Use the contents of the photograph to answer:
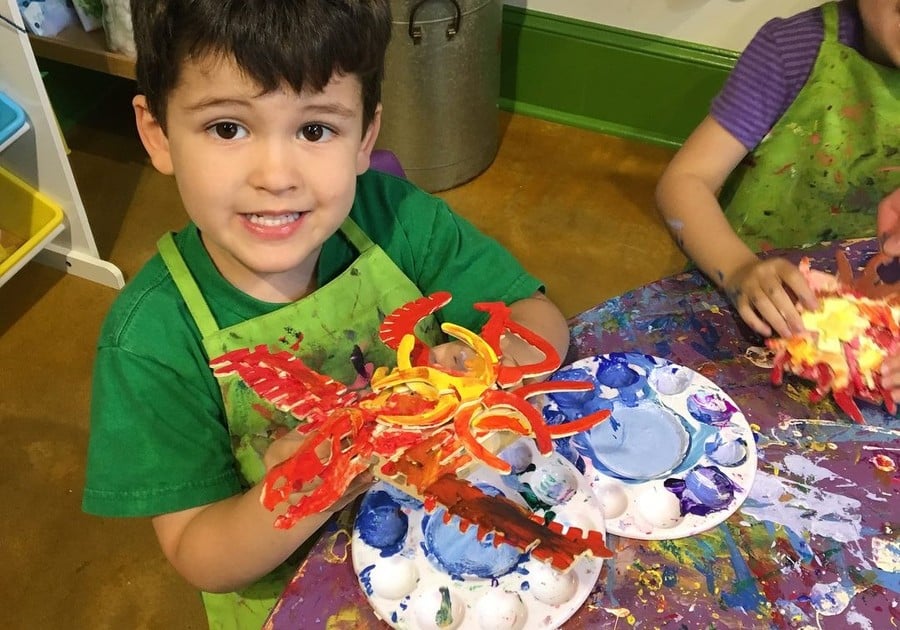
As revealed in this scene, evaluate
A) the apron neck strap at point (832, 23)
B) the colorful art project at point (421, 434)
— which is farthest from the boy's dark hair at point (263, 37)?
the apron neck strap at point (832, 23)

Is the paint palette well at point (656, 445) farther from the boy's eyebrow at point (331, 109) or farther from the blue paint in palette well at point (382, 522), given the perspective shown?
the boy's eyebrow at point (331, 109)

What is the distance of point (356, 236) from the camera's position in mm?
935

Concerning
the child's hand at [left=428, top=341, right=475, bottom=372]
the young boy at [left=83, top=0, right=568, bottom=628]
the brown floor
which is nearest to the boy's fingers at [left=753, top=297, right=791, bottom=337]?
the young boy at [left=83, top=0, right=568, bottom=628]

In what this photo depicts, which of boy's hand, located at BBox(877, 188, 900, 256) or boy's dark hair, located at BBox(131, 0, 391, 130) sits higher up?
boy's dark hair, located at BBox(131, 0, 391, 130)

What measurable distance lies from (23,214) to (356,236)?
1.32m

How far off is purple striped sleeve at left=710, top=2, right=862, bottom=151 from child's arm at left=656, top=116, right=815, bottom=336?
3cm

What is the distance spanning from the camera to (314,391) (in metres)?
0.70

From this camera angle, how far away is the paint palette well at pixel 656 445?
0.77m

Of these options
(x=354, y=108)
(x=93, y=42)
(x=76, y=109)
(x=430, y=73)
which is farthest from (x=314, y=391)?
(x=76, y=109)

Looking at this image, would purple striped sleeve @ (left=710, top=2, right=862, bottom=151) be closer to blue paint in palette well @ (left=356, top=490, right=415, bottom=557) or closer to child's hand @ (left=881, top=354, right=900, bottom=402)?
child's hand @ (left=881, top=354, right=900, bottom=402)

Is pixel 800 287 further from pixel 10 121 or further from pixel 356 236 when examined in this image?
pixel 10 121

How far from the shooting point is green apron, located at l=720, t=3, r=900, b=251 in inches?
Answer: 45.1

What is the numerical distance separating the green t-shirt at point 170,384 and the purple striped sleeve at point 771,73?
48 centimetres

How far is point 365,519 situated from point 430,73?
153 cm
